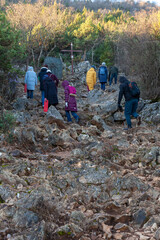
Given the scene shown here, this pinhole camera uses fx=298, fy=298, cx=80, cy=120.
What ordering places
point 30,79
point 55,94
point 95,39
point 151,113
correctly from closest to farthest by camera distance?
point 55,94, point 151,113, point 30,79, point 95,39

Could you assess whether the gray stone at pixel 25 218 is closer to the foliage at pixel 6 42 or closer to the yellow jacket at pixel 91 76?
the foliage at pixel 6 42

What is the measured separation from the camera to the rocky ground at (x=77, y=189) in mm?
2787

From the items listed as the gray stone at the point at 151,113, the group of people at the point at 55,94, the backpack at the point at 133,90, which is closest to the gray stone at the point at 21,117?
the group of people at the point at 55,94

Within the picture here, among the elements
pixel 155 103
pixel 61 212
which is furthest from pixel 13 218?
pixel 155 103

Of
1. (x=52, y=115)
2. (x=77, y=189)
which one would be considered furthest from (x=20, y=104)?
(x=77, y=189)

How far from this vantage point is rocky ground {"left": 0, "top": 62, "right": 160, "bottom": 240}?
2.79m

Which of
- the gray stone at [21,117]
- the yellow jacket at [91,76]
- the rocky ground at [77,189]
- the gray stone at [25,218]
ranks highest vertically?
the yellow jacket at [91,76]

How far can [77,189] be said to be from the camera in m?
3.82

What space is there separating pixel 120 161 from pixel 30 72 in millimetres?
7311

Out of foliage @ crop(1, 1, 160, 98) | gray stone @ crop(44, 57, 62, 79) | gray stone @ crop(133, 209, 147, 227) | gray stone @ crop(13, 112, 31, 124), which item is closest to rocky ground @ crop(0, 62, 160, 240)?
gray stone @ crop(133, 209, 147, 227)

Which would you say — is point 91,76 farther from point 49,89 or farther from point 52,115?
point 52,115

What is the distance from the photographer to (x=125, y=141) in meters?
6.56

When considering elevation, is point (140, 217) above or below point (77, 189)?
above

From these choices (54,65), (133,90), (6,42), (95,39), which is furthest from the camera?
(95,39)
